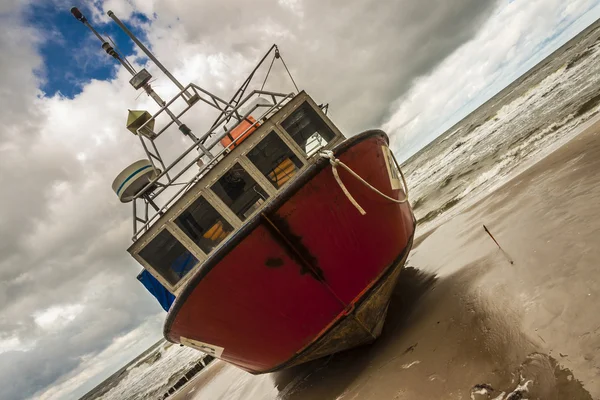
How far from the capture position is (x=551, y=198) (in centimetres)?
559

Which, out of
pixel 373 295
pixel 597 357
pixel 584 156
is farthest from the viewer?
pixel 584 156

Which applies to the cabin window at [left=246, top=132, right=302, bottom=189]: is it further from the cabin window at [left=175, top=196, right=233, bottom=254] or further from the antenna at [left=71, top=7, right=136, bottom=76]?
the antenna at [left=71, top=7, right=136, bottom=76]

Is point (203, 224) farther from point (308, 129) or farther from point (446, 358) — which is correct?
point (446, 358)

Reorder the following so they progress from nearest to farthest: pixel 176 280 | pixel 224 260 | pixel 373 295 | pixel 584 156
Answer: pixel 224 260 < pixel 373 295 < pixel 176 280 < pixel 584 156

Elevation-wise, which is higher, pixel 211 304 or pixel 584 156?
pixel 211 304

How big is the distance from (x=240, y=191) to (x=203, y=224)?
74 centimetres

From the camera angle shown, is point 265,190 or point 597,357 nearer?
point 597,357

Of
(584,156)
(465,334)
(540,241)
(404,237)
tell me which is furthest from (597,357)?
(584,156)

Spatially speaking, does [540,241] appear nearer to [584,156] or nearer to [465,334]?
[465,334]

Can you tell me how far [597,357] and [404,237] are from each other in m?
3.17

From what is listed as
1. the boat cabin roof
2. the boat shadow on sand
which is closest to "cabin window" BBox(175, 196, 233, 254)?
the boat cabin roof

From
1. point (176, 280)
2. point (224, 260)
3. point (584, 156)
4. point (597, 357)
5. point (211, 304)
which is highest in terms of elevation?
point (176, 280)

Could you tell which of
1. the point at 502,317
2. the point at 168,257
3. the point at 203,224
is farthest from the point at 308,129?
the point at 502,317

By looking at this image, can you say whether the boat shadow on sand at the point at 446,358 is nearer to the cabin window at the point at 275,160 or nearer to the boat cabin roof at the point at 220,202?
the boat cabin roof at the point at 220,202
